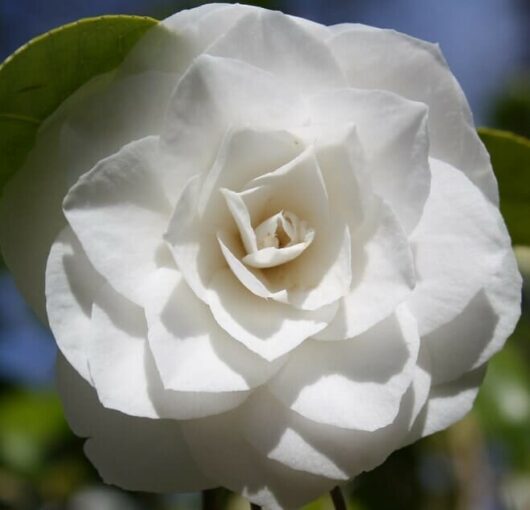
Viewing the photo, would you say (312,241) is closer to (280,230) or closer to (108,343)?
(280,230)

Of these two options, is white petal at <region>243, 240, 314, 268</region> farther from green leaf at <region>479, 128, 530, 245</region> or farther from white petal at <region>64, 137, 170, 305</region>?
green leaf at <region>479, 128, 530, 245</region>

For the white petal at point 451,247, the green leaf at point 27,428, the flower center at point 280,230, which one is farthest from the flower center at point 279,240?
the green leaf at point 27,428

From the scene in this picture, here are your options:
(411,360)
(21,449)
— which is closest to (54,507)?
(21,449)

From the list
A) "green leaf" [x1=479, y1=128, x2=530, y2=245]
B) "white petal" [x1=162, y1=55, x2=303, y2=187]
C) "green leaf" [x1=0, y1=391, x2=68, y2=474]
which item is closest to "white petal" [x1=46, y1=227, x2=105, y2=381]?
"white petal" [x1=162, y1=55, x2=303, y2=187]

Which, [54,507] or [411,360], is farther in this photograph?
[54,507]

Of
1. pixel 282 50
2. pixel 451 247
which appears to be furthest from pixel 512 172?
pixel 282 50

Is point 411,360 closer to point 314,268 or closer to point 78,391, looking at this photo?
point 314,268
